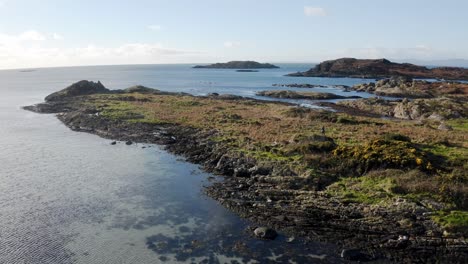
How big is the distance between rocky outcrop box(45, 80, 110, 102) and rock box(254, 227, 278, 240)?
10265 centimetres

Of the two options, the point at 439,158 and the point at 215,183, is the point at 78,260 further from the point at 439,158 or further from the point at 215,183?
the point at 439,158

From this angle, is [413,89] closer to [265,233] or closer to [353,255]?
[265,233]

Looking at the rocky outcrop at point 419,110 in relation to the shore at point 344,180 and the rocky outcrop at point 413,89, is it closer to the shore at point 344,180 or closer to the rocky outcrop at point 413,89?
the shore at point 344,180

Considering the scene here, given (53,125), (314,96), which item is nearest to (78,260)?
(53,125)

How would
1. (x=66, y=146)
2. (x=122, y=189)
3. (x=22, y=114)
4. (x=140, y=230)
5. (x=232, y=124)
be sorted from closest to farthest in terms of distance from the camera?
(x=140, y=230) → (x=122, y=189) → (x=66, y=146) → (x=232, y=124) → (x=22, y=114)

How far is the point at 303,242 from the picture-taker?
29.0 metres

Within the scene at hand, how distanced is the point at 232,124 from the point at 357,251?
4485cm

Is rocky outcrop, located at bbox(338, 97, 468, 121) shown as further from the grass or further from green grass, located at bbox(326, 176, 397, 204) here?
green grass, located at bbox(326, 176, 397, 204)

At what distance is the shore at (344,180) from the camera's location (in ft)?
95.6

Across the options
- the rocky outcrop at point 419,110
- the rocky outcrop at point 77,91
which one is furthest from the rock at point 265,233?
the rocky outcrop at point 77,91

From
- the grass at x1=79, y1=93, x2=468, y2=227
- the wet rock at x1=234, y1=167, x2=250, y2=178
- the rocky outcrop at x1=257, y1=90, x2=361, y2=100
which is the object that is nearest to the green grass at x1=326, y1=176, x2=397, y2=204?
the grass at x1=79, y1=93, x2=468, y2=227

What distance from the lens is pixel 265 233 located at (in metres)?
29.7

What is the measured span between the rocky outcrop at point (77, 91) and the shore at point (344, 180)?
2295 inches

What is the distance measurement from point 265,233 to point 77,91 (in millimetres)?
109142
